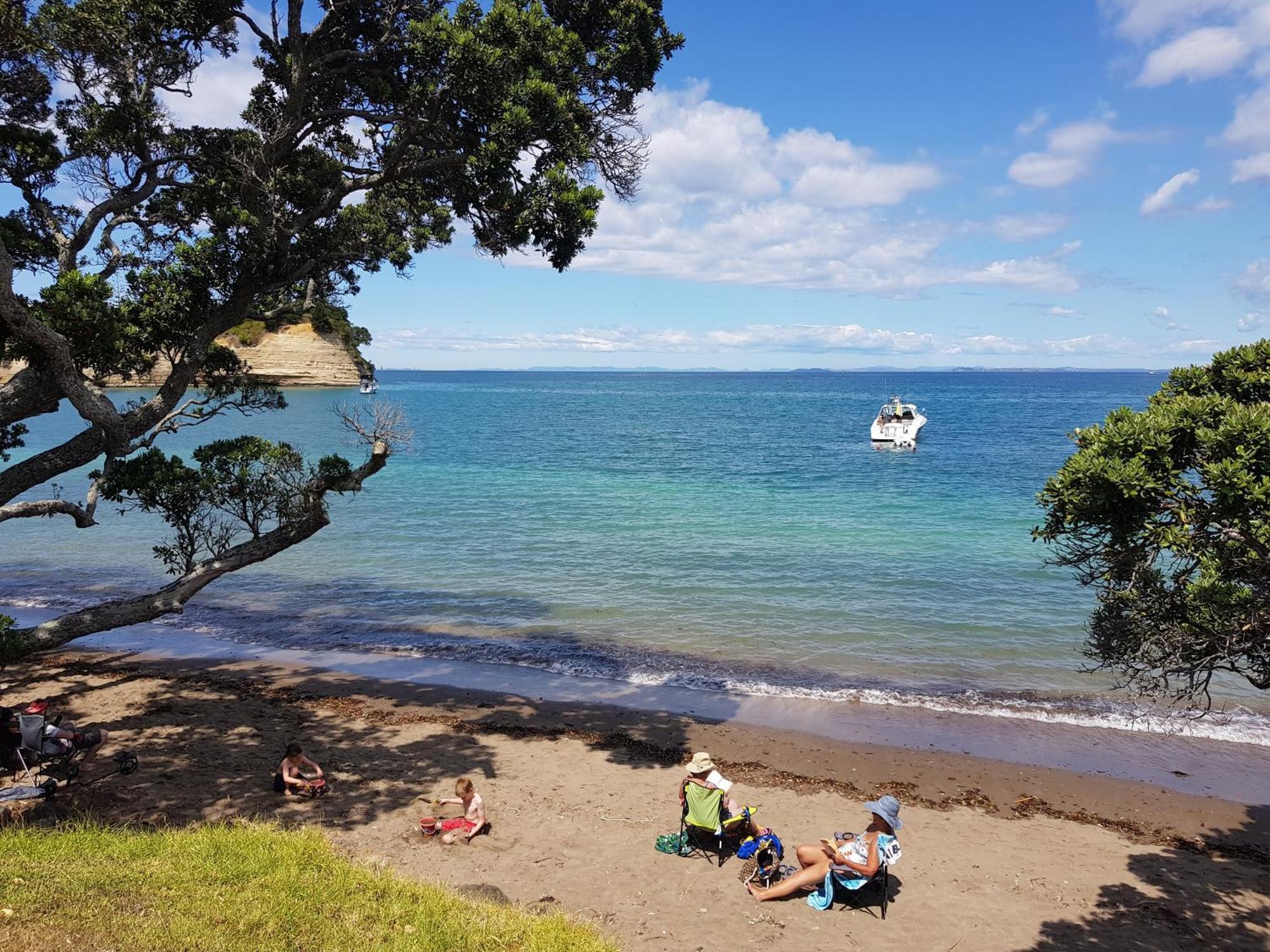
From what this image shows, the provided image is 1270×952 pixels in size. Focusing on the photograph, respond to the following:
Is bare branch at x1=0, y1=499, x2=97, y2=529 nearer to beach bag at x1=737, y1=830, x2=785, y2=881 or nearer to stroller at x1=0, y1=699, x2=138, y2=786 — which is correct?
stroller at x1=0, y1=699, x2=138, y2=786

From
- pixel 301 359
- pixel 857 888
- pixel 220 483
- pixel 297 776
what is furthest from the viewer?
pixel 301 359

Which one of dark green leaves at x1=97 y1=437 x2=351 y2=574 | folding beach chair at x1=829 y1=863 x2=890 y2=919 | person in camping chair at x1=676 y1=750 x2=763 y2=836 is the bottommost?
folding beach chair at x1=829 y1=863 x2=890 y2=919

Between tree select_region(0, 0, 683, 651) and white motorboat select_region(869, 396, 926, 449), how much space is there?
5361 centimetres

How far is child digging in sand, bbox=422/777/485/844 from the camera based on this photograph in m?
9.16

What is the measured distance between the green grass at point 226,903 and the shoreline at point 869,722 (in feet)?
26.5

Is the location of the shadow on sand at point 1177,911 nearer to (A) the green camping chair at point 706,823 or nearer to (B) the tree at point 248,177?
(A) the green camping chair at point 706,823

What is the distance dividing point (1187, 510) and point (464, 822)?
8157 mm

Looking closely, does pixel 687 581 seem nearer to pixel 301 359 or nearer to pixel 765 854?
pixel 765 854

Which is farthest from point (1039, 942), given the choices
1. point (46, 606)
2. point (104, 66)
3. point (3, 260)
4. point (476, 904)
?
point (46, 606)

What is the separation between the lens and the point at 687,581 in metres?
23.3

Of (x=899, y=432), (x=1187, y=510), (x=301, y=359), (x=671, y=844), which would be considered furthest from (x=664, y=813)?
(x=301, y=359)

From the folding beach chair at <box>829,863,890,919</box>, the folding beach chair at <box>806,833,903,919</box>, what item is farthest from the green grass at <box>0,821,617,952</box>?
the folding beach chair at <box>829,863,890,919</box>

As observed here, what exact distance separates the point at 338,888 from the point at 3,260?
6.94 m

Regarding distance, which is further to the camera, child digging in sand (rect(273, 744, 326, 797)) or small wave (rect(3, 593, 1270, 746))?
small wave (rect(3, 593, 1270, 746))
